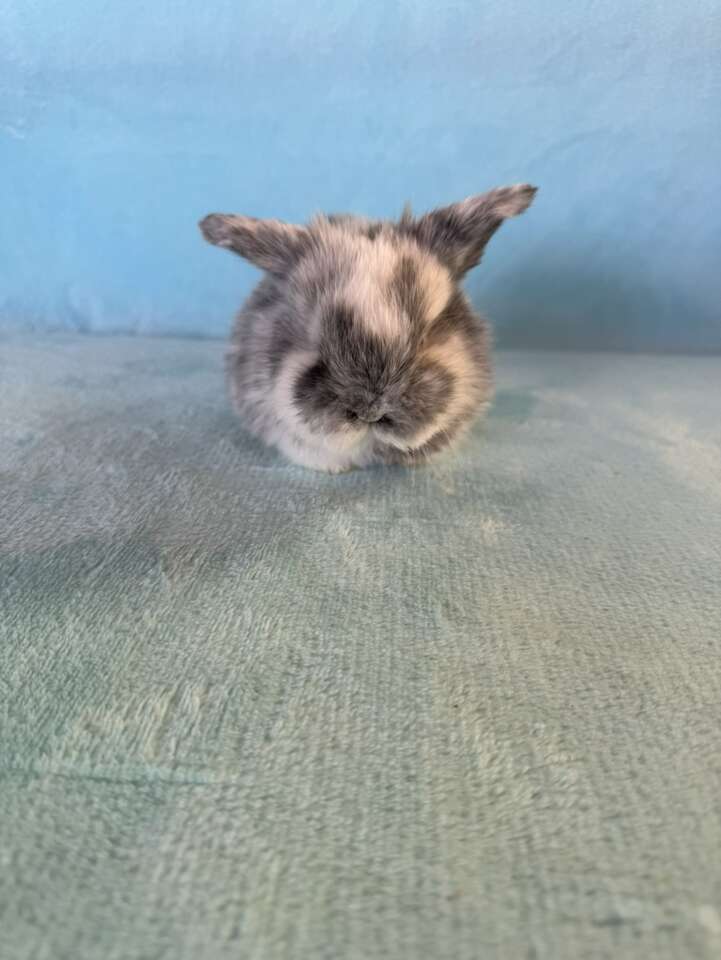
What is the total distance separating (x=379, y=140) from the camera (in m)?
1.57

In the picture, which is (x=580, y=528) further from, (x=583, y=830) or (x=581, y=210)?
(x=581, y=210)

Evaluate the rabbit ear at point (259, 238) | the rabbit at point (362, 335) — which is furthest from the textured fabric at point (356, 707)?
the rabbit ear at point (259, 238)

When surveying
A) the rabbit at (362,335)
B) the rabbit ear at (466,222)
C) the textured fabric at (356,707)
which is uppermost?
the rabbit ear at (466,222)

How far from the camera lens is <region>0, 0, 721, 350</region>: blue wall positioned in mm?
1465

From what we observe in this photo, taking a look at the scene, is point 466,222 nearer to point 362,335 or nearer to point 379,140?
point 362,335

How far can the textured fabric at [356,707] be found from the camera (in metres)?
0.43

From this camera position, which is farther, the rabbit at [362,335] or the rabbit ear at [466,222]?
the rabbit ear at [466,222]

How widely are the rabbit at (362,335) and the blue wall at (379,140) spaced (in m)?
0.55

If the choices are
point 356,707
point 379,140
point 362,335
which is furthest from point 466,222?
point 356,707

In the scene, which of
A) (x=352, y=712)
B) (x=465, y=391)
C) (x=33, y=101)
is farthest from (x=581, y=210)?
(x=352, y=712)

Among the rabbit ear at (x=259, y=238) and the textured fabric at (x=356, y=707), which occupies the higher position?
the rabbit ear at (x=259, y=238)

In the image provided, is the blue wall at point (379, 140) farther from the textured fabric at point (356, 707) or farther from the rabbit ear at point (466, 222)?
the textured fabric at point (356, 707)

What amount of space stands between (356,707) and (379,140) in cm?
137

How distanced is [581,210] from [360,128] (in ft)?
1.77
